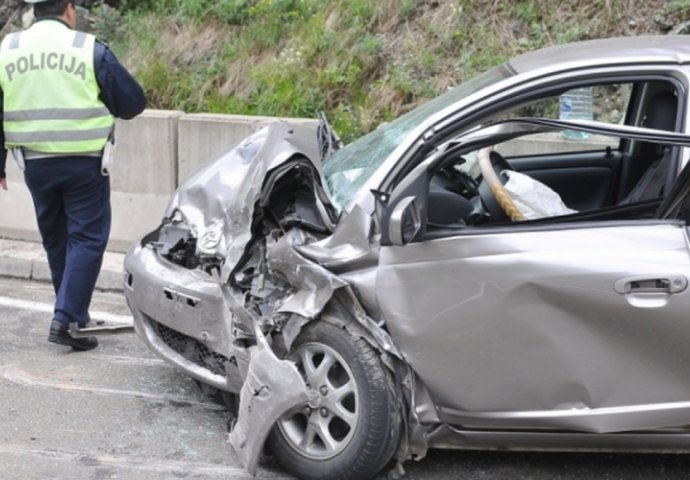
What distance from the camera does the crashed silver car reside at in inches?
163

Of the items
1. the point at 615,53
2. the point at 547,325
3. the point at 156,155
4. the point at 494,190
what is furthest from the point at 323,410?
the point at 156,155

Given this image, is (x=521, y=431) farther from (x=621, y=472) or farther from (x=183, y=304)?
(x=183, y=304)

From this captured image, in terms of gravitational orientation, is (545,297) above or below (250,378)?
above

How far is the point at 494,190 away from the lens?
480cm

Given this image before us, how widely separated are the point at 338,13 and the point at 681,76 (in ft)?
18.0

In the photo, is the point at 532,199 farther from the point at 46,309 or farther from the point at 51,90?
the point at 46,309

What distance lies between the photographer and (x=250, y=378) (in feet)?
14.8

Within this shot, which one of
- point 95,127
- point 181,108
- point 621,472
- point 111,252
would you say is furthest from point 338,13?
point 621,472

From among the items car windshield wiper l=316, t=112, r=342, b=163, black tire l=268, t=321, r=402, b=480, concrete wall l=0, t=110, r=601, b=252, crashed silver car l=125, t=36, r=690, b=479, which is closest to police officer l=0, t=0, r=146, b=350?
car windshield wiper l=316, t=112, r=342, b=163

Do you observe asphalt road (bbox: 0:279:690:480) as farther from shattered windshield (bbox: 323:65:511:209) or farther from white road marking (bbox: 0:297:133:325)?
shattered windshield (bbox: 323:65:511:209)

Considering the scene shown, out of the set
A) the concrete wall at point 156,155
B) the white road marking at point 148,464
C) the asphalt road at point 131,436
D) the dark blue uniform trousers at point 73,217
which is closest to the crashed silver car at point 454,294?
the white road marking at point 148,464

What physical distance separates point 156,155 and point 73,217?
1.84 m

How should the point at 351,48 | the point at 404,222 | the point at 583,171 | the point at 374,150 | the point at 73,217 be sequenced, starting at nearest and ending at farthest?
the point at 404,222 → the point at 374,150 → the point at 583,171 → the point at 73,217 → the point at 351,48

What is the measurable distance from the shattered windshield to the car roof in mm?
139
